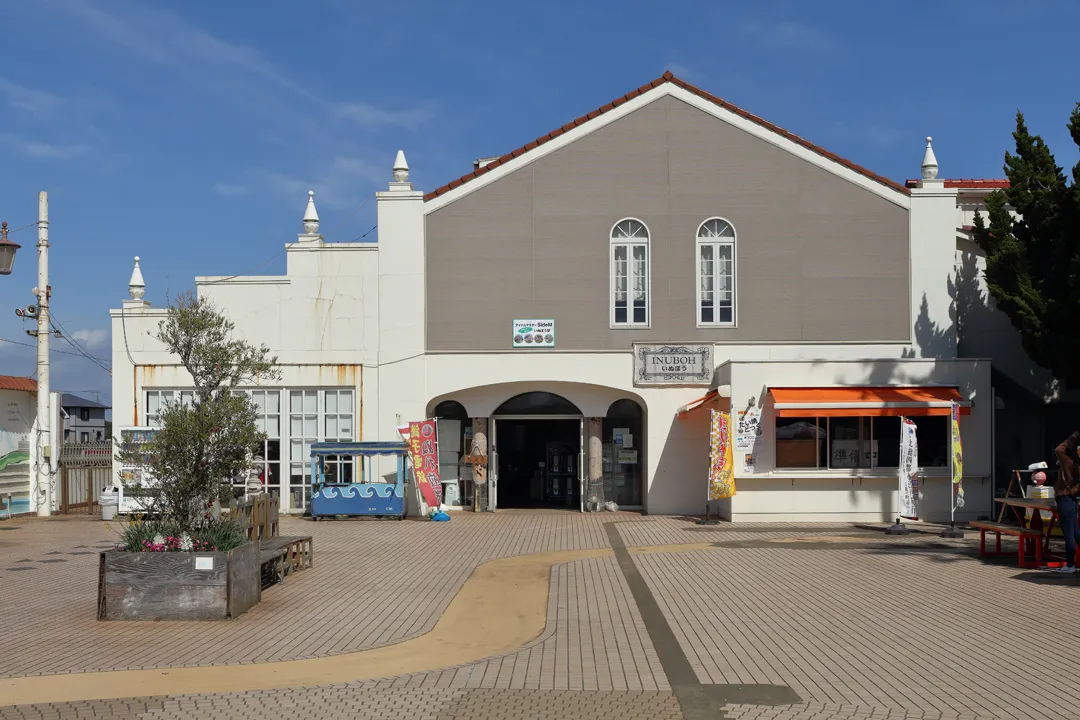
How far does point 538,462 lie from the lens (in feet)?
89.3

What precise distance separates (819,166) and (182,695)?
64.6 feet

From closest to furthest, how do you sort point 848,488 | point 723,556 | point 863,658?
point 863,658, point 723,556, point 848,488

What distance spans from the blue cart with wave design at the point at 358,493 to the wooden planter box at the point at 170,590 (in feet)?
39.7

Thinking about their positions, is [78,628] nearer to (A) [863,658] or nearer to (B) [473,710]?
(B) [473,710]

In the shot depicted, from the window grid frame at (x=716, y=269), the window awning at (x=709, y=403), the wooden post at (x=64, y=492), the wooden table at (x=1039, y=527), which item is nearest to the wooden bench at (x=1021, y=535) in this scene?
the wooden table at (x=1039, y=527)

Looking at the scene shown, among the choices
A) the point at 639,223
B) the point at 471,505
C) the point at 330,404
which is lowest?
the point at 471,505

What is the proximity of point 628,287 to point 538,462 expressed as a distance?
5.34 meters

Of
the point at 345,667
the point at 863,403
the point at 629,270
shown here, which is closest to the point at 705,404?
the point at 629,270

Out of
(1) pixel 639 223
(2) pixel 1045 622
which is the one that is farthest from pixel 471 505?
(2) pixel 1045 622

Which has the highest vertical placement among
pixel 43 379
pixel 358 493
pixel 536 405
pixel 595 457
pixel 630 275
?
pixel 630 275

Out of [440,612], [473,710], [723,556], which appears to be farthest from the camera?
[723,556]

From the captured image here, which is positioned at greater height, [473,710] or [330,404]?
[330,404]

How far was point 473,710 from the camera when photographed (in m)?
7.98

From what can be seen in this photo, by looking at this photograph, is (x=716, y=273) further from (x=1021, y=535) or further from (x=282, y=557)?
(x=282, y=557)
